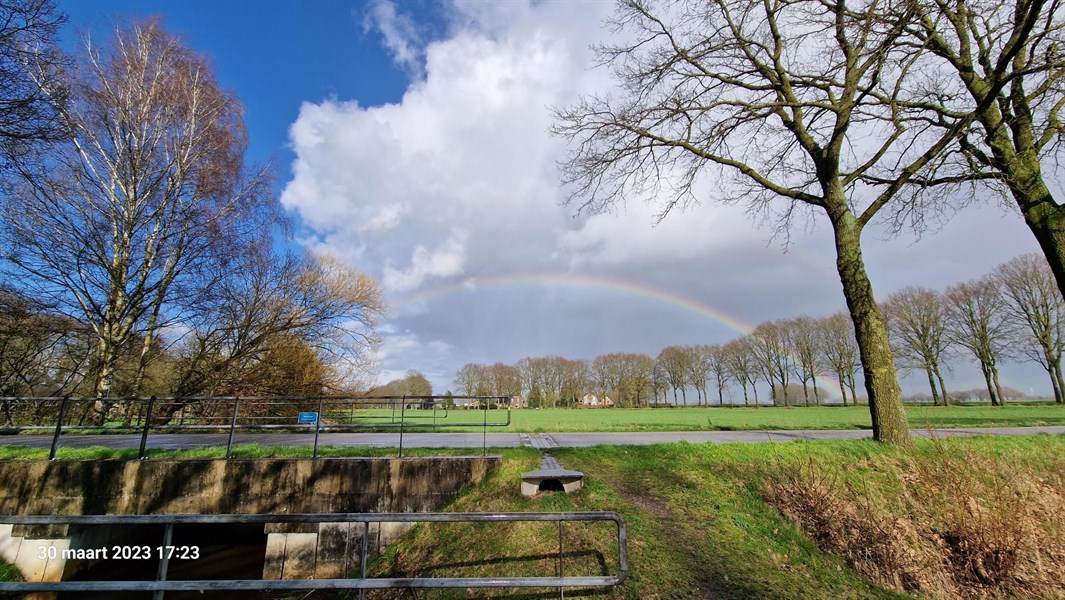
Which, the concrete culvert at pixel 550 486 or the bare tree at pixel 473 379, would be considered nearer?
the concrete culvert at pixel 550 486

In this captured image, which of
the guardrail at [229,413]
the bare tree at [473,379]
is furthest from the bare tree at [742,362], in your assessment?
the guardrail at [229,413]

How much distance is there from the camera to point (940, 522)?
5633mm

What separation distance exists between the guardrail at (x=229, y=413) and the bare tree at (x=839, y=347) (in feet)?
197

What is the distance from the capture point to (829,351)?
6059cm

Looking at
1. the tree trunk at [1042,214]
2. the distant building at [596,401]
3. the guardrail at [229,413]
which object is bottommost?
the distant building at [596,401]

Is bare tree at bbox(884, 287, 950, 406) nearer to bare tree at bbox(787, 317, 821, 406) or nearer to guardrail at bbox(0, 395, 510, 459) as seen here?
bare tree at bbox(787, 317, 821, 406)

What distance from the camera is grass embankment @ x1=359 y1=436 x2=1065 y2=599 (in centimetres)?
465

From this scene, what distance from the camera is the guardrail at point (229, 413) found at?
871 cm

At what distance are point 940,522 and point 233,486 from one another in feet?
36.4

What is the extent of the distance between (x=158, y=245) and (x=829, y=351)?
70.4 m

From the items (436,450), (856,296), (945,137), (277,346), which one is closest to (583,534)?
(436,450)

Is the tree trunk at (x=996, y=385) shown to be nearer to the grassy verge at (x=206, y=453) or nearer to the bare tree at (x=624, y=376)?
the bare tree at (x=624, y=376)

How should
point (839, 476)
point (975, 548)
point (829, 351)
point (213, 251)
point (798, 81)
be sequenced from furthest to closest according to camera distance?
point (829, 351), point (213, 251), point (798, 81), point (839, 476), point (975, 548)

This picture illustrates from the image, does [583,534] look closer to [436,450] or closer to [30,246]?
[436,450]
